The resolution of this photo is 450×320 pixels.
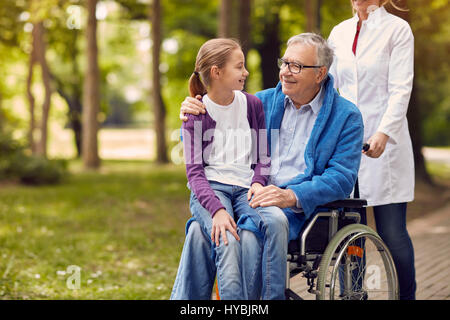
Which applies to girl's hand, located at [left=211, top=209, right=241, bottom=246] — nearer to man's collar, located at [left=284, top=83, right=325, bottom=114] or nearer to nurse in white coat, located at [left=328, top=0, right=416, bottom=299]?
man's collar, located at [left=284, top=83, right=325, bottom=114]

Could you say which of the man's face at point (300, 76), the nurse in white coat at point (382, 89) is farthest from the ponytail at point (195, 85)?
the nurse in white coat at point (382, 89)

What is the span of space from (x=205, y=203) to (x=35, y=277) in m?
3.32

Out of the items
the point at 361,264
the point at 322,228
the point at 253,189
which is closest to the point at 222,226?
the point at 253,189

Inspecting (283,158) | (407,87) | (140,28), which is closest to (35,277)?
(283,158)

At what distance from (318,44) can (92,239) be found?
5.31 m

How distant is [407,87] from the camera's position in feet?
12.2

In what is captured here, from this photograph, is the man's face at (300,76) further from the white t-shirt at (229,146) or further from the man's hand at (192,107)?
the man's hand at (192,107)

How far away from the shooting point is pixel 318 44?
3.26 meters

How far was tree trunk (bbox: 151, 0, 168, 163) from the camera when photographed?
19.3 m

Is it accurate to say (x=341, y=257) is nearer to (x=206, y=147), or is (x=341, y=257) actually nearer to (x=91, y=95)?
(x=206, y=147)

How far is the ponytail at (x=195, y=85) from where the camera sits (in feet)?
10.8

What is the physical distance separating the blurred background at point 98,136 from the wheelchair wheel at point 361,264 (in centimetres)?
214

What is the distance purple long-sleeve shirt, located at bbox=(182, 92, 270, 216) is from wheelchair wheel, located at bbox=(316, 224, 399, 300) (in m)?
0.47
